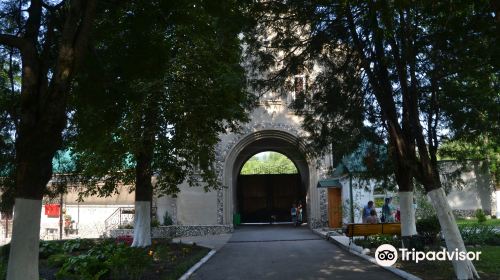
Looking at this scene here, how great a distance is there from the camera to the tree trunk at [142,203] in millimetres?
15539

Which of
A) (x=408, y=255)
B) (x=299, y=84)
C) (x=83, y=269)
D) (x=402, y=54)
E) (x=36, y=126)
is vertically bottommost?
(x=408, y=255)

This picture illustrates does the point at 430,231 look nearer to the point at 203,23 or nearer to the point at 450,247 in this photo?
the point at 450,247

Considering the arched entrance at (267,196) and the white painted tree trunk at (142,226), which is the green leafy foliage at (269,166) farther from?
the white painted tree trunk at (142,226)

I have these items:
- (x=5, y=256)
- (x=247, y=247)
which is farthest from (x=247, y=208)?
(x=5, y=256)

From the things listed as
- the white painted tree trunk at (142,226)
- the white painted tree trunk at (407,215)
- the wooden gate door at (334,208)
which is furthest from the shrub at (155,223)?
the white painted tree trunk at (407,215)

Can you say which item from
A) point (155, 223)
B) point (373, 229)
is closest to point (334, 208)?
point (155, 223)

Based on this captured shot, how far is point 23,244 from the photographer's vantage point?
210 inches

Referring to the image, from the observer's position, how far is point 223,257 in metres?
13.7

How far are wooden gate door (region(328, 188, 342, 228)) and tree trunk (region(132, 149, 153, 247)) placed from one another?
1080 centimetres

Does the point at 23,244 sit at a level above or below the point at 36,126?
below

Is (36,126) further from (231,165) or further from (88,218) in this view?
(88,218)

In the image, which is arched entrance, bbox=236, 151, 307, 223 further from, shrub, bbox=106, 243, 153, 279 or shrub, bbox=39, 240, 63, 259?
shrub, bbox=106, 243, 153, 279

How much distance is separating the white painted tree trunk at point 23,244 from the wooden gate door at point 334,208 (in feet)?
63.5

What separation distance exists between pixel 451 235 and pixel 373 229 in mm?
5452
